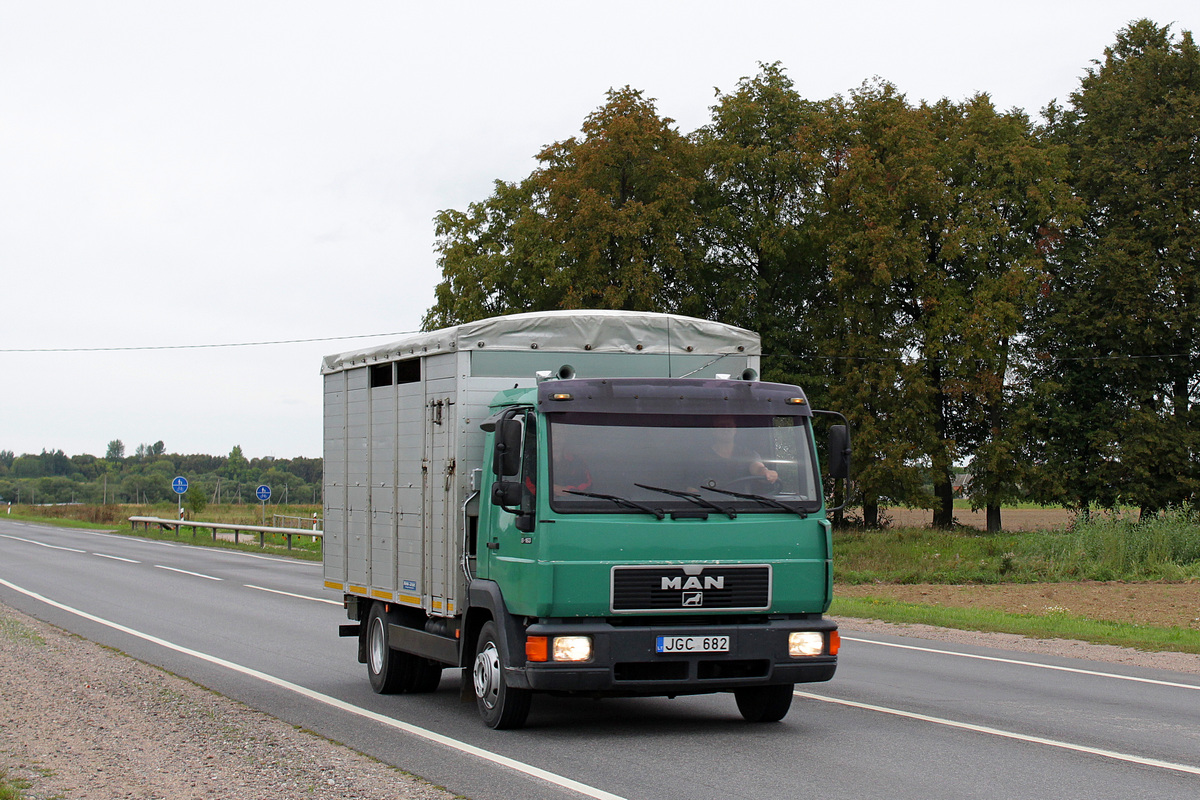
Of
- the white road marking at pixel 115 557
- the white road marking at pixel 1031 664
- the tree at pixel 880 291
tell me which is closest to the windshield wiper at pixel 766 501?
the white road marking at pixel 1031 664

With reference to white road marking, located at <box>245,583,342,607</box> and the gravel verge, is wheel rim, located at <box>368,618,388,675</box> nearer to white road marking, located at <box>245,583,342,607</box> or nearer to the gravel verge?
the gravel verge

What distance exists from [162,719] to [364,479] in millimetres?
2806

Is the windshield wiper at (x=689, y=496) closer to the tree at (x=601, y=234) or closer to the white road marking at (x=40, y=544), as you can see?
the tree at (x=601, y=234)

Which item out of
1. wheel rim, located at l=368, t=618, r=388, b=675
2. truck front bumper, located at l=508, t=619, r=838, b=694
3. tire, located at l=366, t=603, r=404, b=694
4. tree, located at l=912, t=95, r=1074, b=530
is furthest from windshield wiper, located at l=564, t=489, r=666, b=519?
tree, located at l=912, t=95, r=1074, b=530

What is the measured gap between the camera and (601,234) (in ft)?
130

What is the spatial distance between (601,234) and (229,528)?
1763cm

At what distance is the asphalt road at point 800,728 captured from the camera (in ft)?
23.4

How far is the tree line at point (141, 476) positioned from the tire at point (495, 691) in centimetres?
9996

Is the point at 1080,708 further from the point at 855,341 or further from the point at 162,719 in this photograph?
the point at 855,341

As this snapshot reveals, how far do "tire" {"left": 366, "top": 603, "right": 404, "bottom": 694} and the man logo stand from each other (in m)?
3.54

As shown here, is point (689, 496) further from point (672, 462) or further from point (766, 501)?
point (766, 501)

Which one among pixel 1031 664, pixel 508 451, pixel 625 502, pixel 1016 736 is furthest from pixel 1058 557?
pixel 508 451

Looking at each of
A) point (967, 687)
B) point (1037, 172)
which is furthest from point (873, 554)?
point (967, 687)

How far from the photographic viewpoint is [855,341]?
4203 centimetres
